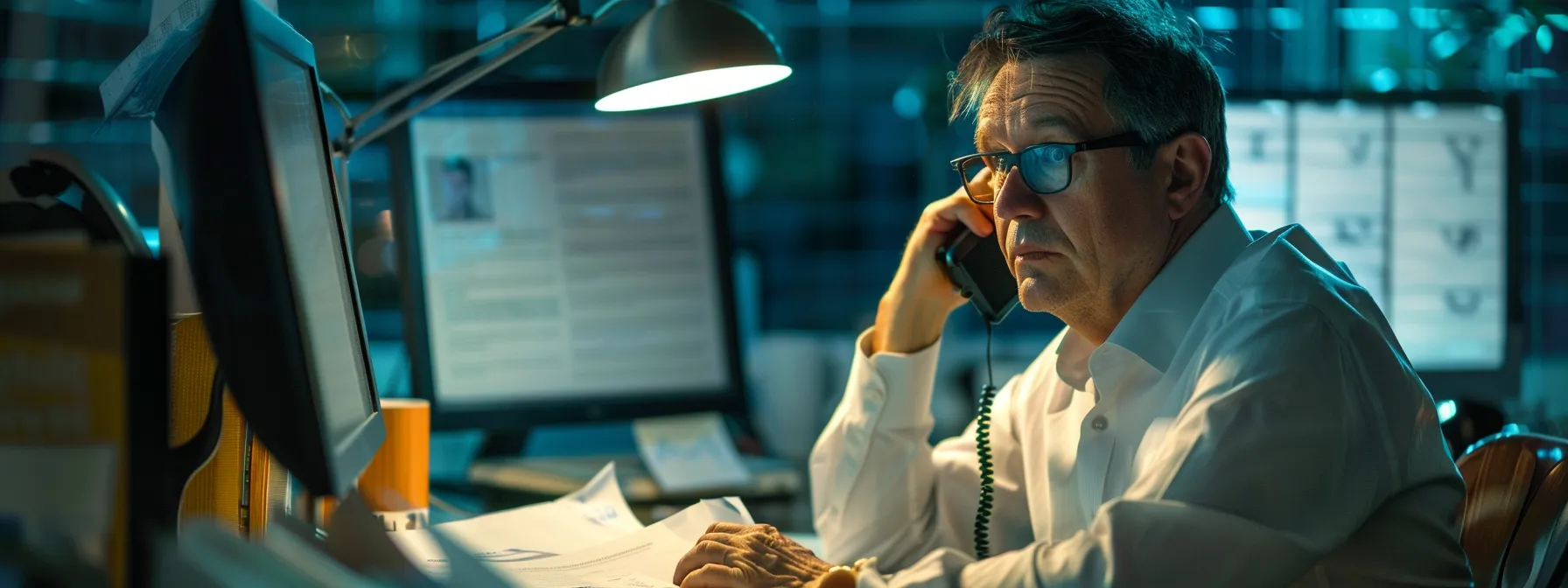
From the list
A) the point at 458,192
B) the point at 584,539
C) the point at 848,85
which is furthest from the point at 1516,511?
the point at 848,85

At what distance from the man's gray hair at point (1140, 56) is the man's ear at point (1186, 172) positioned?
14 mm

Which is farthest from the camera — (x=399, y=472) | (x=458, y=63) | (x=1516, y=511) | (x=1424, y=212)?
(x=1424, y=212)

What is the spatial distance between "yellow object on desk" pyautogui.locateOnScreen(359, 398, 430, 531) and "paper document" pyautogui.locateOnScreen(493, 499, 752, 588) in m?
0.23

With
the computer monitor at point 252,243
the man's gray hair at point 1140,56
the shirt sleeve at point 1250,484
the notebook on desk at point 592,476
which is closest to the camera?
the computer monitor at point 252,243

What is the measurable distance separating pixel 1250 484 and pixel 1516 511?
488mm

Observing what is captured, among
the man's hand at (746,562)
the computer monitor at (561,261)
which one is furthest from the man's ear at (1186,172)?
the computer monitor at (561,261)

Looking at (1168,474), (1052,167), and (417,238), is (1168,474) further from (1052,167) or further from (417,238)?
(417,238)

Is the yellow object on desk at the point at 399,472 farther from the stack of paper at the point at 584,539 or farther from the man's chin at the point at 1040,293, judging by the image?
the man's chin at the point at 1040,293

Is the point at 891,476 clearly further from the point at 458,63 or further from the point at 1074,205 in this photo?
the point at 458,63

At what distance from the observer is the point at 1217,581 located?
809 millimetres

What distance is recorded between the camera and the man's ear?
3.73 ft

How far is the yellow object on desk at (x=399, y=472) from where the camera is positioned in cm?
124

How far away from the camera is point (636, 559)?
3.60 feet

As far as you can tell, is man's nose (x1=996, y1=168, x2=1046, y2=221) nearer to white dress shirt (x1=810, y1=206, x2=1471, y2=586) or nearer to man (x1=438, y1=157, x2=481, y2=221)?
white dress shirt (x1=810, y1=206, x2=1471, y2=586)
